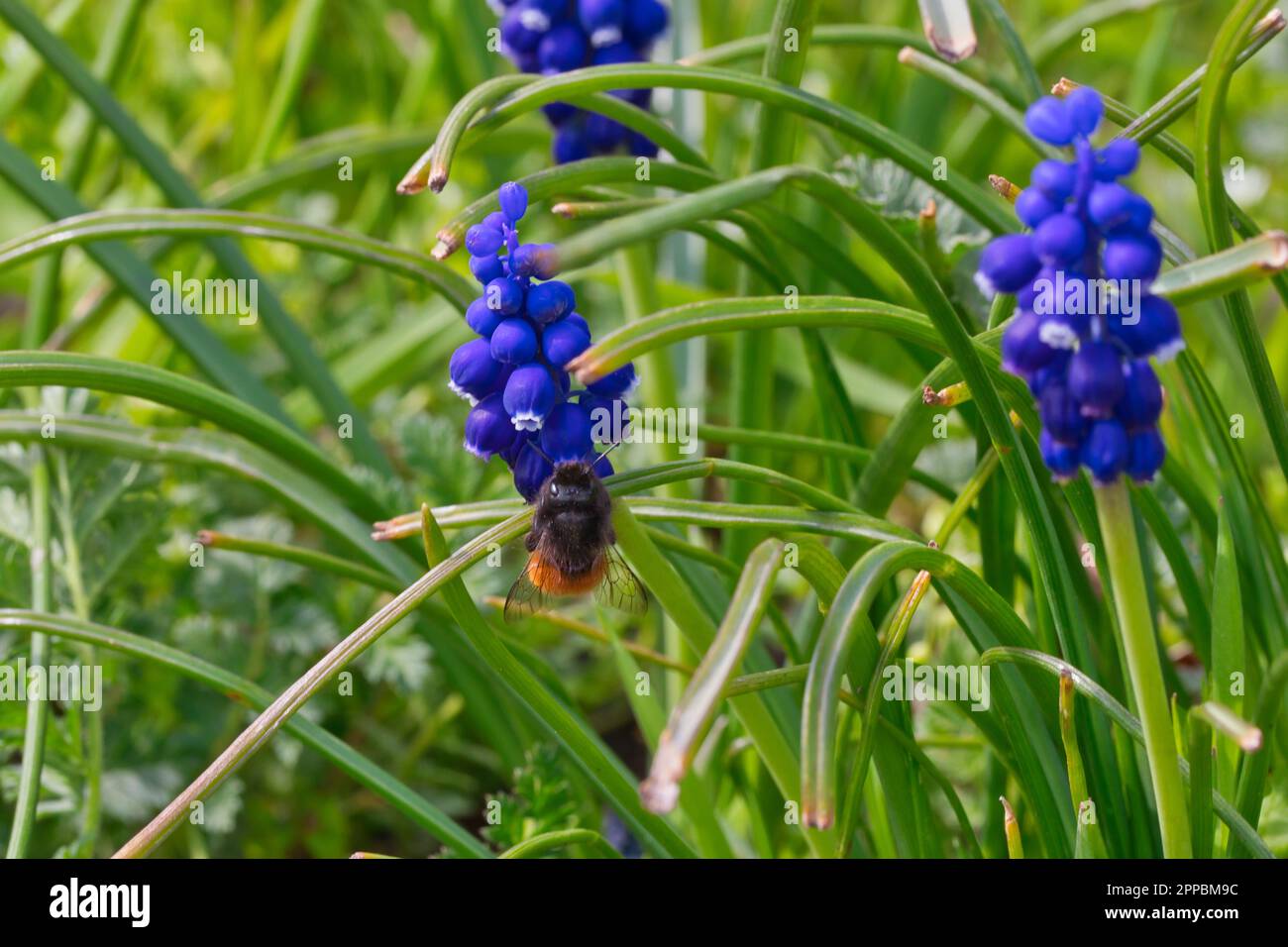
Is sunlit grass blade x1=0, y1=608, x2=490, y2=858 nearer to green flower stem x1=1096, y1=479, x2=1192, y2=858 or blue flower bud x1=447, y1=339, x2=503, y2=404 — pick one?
blue flower bud x1=447, y1=339, x2=503, y2=404

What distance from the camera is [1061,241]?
1.53 meters

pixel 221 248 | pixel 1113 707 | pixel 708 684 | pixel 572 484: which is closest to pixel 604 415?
pixel 572 484

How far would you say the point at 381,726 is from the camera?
14.0 feet

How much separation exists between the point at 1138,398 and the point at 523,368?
2.79 ft

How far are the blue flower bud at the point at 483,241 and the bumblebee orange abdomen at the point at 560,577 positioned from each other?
0.48 meters

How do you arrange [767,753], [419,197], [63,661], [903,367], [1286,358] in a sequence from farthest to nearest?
[419,197] → [903,367] → [1286,358] → [63,661] → [767,753]

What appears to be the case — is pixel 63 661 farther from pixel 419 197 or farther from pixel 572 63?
pixel 419 197

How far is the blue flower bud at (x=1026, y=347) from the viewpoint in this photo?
5.09 ft

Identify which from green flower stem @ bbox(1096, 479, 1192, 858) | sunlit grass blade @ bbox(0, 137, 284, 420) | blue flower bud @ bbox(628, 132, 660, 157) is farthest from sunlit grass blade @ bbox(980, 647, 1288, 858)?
sunlit grass blade @ bbox(0, 137, 284, 420)

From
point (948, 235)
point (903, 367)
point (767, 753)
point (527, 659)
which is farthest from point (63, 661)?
point (903, 367)

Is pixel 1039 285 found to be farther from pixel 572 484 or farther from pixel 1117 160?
pixel 572 484

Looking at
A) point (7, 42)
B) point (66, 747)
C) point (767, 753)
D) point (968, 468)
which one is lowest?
point (767, 753)

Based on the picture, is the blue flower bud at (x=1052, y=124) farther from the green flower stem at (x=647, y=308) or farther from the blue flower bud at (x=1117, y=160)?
the green flower stem at (x=647, y=308)

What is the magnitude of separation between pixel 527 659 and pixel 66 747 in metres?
1.07
